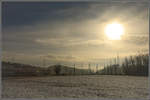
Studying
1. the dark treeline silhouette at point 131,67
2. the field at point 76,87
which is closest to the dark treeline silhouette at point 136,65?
the dark treeline silhouette at point 131,67

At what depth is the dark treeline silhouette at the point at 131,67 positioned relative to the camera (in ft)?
21.5

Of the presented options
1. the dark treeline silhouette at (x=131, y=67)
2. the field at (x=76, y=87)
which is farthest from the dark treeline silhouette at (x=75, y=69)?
the field at (x=76, y=87)

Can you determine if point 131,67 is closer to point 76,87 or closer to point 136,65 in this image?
point 136,65

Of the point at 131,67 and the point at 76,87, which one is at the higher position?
the point at 131,67

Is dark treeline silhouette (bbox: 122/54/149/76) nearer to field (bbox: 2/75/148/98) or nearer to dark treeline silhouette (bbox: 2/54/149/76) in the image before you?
dark treeline silhouette (bbox: 2/54/149/76)

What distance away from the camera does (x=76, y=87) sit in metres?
6.67

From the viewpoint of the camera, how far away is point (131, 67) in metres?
6.66

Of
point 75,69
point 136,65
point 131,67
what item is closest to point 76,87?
point 75,69

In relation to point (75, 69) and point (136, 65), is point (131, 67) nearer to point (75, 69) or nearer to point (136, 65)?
point (136, 65)

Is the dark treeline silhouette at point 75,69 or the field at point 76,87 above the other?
the dark treeline silhouette at point 75,69

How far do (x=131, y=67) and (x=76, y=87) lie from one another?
4.83 feet

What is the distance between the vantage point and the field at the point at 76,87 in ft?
21.5

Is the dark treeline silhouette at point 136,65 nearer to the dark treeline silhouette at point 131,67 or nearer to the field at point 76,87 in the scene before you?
the dark treeline silhouette at point 131,67

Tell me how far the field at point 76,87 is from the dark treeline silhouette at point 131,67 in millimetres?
125
